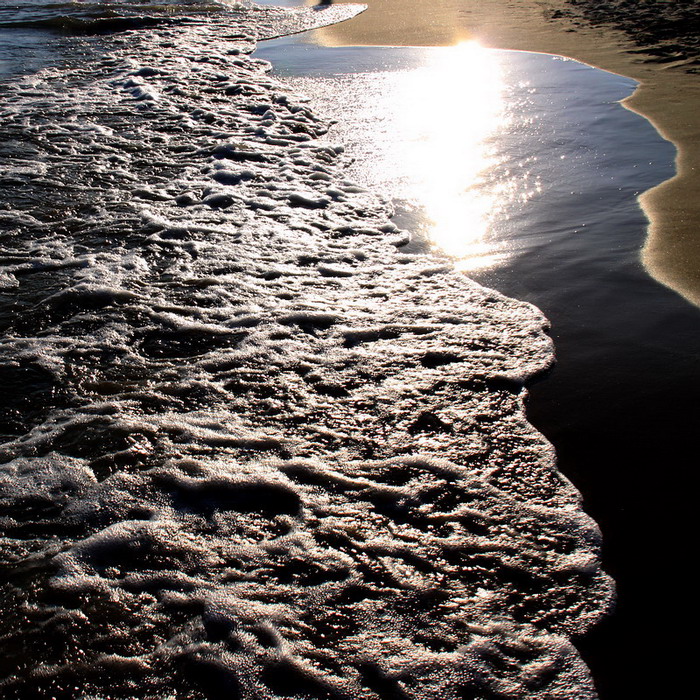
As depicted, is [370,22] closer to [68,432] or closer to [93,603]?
[68,432]

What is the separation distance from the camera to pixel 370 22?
1274 cm

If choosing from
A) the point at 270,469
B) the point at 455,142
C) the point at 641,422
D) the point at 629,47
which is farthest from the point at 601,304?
the point at 629,47

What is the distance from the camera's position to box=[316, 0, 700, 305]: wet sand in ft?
13.6

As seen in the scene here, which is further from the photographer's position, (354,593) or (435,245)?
(435,245)

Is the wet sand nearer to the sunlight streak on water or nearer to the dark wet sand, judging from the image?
the dark wet sand

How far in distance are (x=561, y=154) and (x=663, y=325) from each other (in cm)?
286

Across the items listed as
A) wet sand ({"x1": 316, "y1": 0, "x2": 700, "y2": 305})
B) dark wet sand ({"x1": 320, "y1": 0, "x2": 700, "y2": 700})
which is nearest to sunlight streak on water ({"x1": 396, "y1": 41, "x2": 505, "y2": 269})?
dark wet sand ({"x1": 320, "y1": 0, "x2": 700, "y2": 700})

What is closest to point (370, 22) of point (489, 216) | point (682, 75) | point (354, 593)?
point (682, 75)

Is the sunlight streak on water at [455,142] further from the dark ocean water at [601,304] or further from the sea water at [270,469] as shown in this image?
the sea water at [270,469]

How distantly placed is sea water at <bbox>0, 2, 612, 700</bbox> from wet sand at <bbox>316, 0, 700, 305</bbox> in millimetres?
1361

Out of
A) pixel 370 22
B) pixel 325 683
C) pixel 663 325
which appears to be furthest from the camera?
pixel 370 22

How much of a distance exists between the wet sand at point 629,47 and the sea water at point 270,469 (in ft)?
4.47

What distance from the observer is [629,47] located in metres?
9.10

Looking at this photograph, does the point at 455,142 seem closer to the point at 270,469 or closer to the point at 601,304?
the point at 601,304
